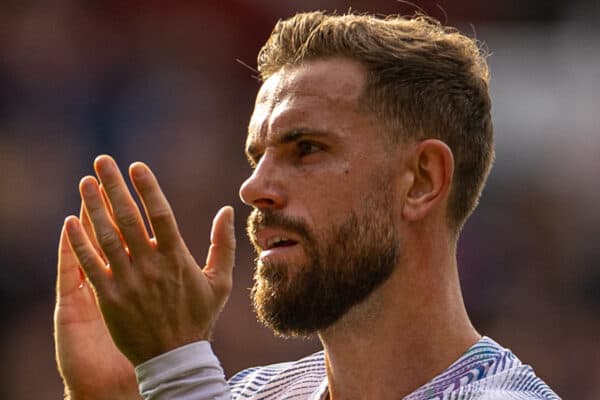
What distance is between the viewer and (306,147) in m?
3.61

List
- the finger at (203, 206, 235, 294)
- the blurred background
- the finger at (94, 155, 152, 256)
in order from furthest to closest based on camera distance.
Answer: the blurred background → the finger at (203, 206, 235, 294) → the finger at (94, 155, 152, 256)

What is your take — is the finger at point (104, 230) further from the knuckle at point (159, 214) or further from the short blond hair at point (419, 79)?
the short blond hair at point (419, 79)

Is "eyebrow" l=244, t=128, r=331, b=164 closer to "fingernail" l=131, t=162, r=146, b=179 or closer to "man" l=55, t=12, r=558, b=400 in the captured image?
"man" l=55, t=12, r=558, b=400

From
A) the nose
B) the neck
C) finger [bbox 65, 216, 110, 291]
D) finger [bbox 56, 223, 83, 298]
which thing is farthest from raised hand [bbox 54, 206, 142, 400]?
the neck

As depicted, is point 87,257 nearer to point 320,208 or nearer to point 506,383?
point 320,208

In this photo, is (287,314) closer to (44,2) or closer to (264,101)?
(264,101)

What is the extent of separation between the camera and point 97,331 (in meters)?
3.85

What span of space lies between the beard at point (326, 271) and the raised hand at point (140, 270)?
0.24 m

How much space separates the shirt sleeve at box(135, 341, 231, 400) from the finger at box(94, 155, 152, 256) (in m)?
0.31

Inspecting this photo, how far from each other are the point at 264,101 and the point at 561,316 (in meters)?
5.31

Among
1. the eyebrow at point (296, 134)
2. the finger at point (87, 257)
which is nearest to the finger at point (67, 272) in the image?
the finger at point (87, 257)

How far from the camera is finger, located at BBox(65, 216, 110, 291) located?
3.29 m

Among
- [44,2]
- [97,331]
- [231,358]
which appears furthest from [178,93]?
[97,331]

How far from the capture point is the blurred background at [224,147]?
336 inches
